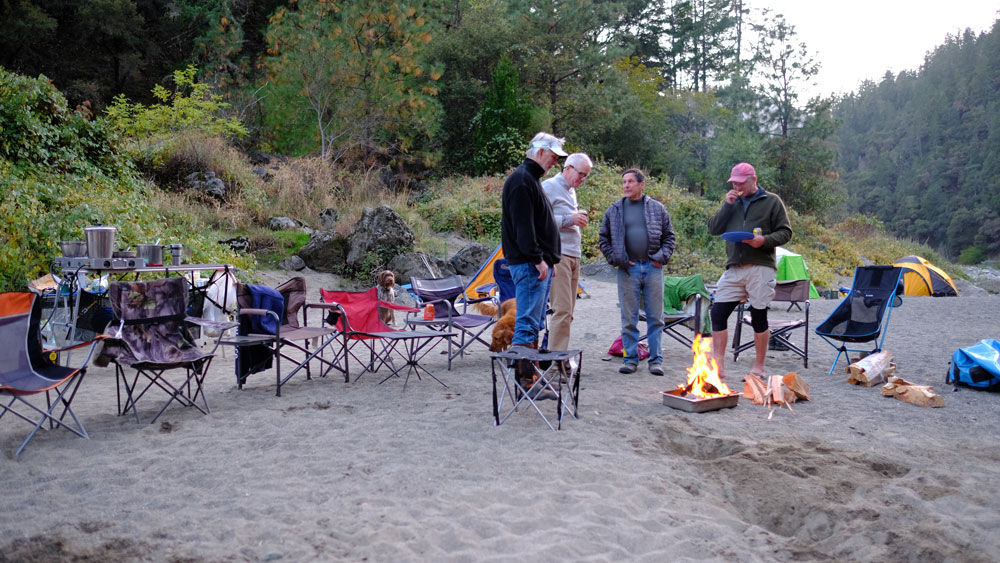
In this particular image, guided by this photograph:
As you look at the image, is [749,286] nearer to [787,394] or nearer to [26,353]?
[787,394]

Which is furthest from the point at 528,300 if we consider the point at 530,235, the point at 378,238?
the point at 378,238

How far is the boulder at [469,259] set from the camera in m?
12.0

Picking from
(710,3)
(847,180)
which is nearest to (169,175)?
(710,3)

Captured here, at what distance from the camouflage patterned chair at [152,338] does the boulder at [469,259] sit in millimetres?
7451

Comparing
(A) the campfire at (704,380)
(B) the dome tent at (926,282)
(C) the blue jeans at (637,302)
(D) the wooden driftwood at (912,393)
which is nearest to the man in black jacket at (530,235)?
(A) the campfire at (704,380)

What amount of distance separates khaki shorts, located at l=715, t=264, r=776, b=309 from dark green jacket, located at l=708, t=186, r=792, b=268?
2.0 inches

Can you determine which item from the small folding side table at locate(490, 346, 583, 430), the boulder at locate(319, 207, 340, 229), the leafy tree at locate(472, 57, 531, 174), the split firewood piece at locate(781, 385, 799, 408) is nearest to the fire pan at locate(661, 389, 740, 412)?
the split firewood piece at locate(781, 385, 799, 408)

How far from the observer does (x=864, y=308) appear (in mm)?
5734

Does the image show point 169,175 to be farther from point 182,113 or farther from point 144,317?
point 144,317

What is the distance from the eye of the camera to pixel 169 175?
12.7 m

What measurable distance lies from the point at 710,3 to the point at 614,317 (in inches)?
1093

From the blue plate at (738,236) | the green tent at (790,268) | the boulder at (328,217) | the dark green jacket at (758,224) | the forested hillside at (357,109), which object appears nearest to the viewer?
the blue plate at (738,236)

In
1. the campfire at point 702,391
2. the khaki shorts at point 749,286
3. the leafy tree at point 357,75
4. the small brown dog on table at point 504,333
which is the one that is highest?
the leafy tree at point 357,75

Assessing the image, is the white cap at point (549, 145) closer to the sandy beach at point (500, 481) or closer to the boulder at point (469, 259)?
the sandy beach at point (500, 481)
